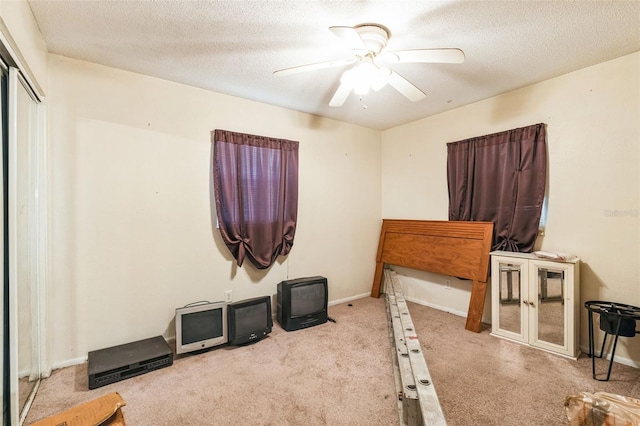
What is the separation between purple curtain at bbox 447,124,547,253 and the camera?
114 inches

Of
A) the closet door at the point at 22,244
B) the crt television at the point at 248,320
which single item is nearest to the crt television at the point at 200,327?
the crt television at the point at 248,320

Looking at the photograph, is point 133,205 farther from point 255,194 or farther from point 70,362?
point 70,362

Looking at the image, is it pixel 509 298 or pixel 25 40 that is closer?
pixel 25 40

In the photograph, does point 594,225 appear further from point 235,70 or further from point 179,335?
point 179,335

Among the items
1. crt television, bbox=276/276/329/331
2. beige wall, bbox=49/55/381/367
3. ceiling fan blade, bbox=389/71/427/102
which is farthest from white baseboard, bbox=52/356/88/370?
ceiling fan blade, bbox=389/71/427/102

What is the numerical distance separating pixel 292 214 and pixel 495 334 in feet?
8.18

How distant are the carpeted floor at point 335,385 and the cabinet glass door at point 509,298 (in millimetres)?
155

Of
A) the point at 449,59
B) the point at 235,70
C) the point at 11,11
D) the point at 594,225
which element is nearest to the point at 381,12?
the point at 449,59

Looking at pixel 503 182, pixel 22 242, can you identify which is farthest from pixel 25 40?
pixel 503 182

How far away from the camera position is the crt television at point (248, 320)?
2.75 m

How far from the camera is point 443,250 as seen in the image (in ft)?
11.7

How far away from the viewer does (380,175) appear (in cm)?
455

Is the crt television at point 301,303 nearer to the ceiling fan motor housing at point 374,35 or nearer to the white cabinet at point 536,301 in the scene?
the white cabinet at point 536,301

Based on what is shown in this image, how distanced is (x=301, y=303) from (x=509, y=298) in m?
2.10
